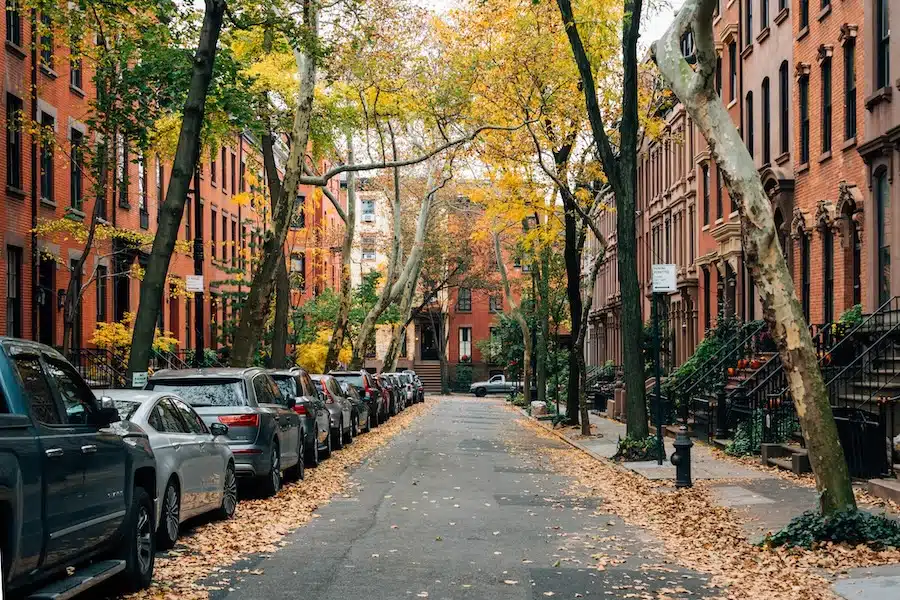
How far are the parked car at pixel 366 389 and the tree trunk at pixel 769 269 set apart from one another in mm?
20527

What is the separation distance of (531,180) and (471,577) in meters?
24.2

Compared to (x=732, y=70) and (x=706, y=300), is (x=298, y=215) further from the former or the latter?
(x=732, y=70)

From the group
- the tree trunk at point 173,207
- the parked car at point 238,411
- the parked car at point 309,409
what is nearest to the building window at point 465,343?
the parked car at point 309,409

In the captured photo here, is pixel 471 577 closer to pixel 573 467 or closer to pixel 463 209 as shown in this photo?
pixel 573 467

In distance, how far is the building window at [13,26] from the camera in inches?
1071

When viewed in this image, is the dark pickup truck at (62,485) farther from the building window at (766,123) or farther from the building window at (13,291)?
the building window at (766,123)

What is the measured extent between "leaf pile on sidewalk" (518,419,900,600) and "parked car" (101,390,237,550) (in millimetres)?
4635

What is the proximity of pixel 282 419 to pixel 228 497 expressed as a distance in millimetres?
3437

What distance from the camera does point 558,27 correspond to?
29484mm

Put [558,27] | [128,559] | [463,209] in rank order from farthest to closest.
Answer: [463,209]
[558,27]
[128,559]

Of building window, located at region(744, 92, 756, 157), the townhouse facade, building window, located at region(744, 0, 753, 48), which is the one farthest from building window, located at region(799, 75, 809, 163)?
building window, located at region(744, 0, 753, 48)

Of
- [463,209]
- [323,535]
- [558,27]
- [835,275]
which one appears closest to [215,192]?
[463,209]

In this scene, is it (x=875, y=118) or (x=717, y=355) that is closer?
(x=875, y=118)

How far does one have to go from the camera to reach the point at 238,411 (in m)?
15.4
